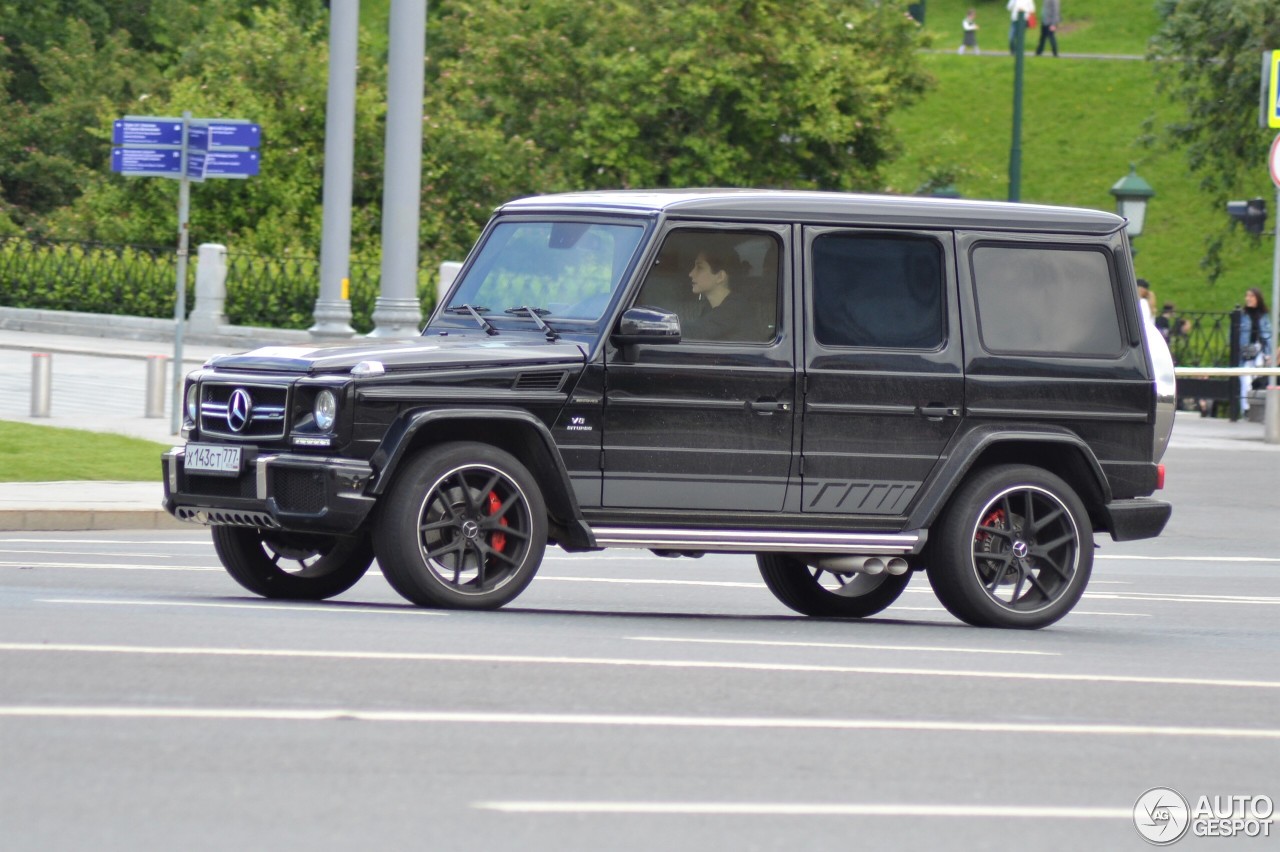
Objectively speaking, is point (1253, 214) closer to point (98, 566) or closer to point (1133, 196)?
point (1133, 196)

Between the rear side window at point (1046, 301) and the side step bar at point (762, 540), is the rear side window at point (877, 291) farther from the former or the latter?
the side step bar at point (762, 540)

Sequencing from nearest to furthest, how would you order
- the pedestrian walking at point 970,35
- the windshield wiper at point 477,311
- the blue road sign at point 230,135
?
the windshield wiper at point 477,311, the blue road sign at point 230,135, the pedestrian walking at point 970,35

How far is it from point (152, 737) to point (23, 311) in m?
34.8

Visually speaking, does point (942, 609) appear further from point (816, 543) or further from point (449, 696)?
point (449, 696)

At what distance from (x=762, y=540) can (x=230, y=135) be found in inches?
507

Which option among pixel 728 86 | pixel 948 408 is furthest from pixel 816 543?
pixel 728 86

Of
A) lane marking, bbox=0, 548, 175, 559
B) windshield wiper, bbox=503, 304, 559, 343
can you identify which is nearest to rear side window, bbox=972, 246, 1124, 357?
windshield wiper, bbox=503, 304, 559, 343

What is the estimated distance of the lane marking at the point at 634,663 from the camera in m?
8.04

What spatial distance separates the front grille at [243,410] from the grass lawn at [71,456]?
26.8 ft

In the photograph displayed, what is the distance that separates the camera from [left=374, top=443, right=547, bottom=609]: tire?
947cm

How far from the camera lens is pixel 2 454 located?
61.5 ft

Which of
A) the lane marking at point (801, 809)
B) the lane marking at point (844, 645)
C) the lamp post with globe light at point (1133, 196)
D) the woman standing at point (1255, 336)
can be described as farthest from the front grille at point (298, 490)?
the lamp post with globe light at point (1133, 196)

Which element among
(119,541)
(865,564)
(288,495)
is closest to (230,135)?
(119,541)

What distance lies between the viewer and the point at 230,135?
21.8 m
